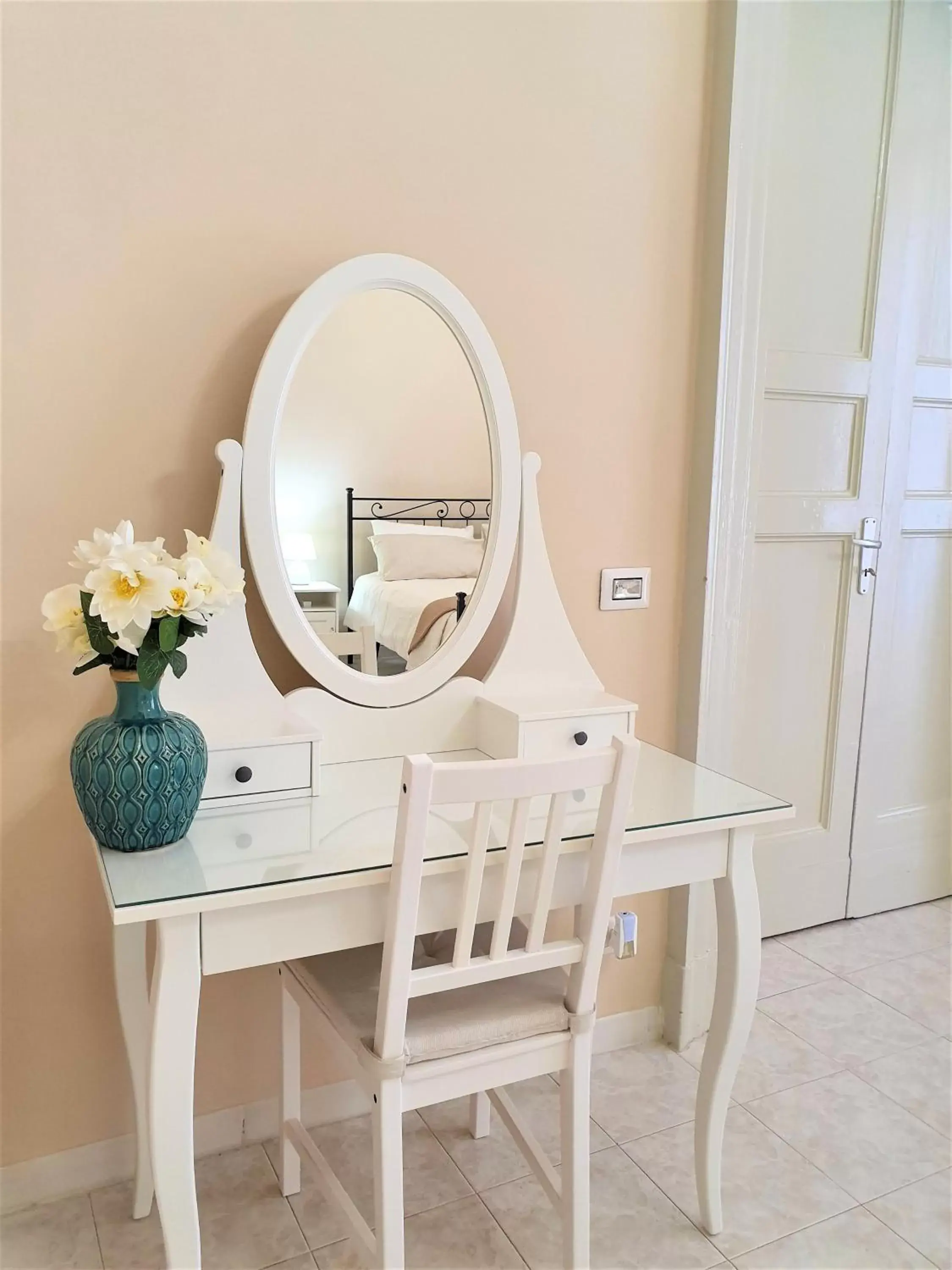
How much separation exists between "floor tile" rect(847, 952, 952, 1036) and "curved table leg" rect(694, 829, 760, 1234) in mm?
898

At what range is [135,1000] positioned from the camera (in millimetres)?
1562

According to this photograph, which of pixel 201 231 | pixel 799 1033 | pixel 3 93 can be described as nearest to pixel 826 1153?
pixel 799 1033

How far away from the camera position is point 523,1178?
175cm

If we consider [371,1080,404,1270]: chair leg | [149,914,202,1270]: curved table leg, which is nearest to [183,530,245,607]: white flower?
[149,914,202,1270]: curved table leg

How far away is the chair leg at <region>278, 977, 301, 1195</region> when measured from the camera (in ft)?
5.43

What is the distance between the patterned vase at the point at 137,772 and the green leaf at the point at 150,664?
30mm

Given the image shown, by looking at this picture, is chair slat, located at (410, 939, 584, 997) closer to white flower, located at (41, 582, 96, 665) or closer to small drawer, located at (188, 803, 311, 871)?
small drawer, located at (188, 803, 311, 871)

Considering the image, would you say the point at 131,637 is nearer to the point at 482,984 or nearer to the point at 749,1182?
the point at 482,984

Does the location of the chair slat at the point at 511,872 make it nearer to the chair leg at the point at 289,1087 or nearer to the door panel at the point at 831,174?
the chair leg at the point at 289,1087

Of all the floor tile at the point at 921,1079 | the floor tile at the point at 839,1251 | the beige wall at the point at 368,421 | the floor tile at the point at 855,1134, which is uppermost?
the beige wall at the point at 368,421

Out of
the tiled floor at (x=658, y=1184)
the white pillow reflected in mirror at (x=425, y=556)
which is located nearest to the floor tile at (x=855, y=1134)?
the tiled floor at (x=658, y=1184)

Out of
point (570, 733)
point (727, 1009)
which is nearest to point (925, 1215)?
point (727, 1009)

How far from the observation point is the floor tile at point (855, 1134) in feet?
5.87

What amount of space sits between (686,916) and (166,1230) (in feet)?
4.08
